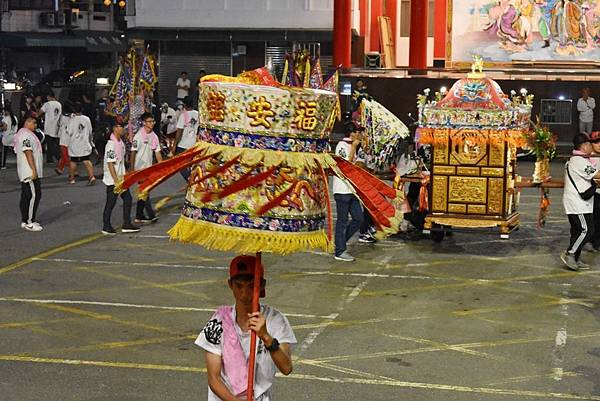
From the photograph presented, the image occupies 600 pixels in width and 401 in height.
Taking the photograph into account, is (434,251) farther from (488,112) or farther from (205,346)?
(205,346)

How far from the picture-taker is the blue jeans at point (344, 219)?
1368 centimetres

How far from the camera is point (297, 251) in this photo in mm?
5754

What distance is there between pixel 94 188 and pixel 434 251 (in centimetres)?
813

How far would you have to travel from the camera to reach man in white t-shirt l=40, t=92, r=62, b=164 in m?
24.4

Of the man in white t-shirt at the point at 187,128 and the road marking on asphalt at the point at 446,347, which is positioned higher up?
the man in white t-shirt at the point at 187,128

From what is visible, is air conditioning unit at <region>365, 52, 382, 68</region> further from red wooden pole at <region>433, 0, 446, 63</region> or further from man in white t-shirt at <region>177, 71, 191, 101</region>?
man in white t-shirt at <region>177, 71, 191, 101</region>

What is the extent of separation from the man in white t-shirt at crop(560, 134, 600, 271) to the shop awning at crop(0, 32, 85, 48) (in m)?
31.9

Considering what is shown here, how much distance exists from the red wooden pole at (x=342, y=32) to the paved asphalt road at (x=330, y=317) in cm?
1592

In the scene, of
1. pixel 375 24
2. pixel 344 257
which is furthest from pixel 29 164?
pixel 375 24

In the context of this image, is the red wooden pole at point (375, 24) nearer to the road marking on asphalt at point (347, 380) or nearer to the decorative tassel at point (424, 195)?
the decorative tassel at point (424, 195)

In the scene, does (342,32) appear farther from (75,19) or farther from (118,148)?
(75,19)

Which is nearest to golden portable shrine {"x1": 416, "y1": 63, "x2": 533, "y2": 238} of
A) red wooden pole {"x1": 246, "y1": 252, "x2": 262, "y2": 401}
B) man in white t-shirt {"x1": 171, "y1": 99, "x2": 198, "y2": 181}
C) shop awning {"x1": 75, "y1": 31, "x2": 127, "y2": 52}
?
man in white t-shirt {"x1": 171, "y1": 99, "x2": 198, "y2": 181}

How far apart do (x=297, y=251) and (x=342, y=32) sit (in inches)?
1013

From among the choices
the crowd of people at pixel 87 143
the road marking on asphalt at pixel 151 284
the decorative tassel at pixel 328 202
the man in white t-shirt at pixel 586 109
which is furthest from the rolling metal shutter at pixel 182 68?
the decorative tassel at pixel 328 202
